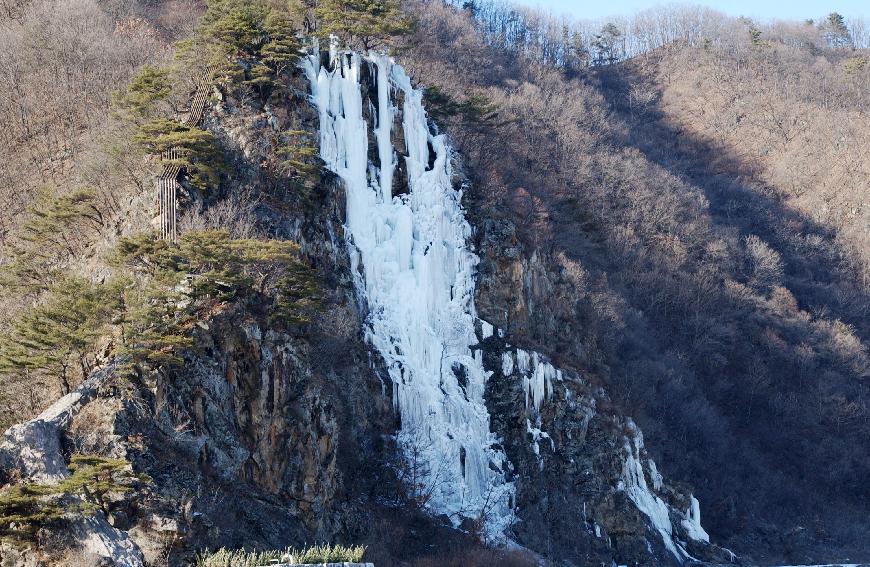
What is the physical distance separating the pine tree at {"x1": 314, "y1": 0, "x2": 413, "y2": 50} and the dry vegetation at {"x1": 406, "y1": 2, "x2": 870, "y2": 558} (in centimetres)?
587

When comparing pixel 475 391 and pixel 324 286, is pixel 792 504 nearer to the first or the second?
pixel 475 391

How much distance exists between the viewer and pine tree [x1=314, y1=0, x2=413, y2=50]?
125 ft

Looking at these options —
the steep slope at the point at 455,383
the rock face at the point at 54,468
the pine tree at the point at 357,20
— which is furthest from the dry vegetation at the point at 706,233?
the rock face at the point at 54,468

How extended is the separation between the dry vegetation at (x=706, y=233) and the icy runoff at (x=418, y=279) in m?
2.42

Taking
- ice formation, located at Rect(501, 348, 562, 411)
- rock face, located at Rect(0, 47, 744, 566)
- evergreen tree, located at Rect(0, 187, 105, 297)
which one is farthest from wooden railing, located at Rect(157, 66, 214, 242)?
ice formation, located at Rect(501, 348, 562, 411)

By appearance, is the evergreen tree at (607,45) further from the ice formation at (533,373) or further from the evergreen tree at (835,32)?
the ice formation at (533,373)

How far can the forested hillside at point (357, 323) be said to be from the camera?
2280 cm

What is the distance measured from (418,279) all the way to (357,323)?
3249mm

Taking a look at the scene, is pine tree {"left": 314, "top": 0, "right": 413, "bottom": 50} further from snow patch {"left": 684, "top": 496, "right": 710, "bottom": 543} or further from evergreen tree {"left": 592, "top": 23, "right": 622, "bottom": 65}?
evergreen tree {"left": 592, "top": 23, "right": 622, "bottom": 65}

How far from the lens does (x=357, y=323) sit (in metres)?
31.5

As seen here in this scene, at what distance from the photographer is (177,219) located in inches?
1108

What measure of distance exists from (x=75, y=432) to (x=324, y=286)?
1109 cm

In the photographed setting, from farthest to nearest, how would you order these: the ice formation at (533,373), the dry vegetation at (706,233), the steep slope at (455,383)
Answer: the dry vegetation at (706,233) → the ice formation at (533,373) → the steep slope at (455,383)

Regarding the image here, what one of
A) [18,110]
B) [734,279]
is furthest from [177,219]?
[734,279]
